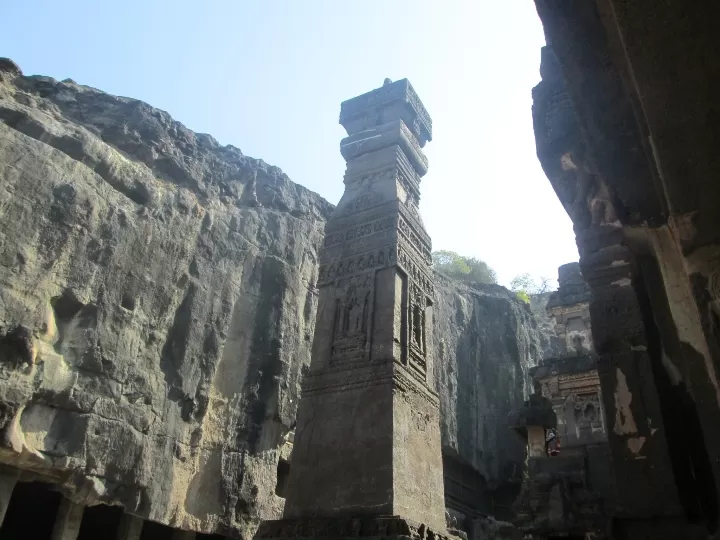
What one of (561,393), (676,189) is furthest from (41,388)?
(561,393)

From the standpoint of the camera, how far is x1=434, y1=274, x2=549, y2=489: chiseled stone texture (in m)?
22.1

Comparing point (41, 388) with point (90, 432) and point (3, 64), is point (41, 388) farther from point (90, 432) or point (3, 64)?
point (3, 64)

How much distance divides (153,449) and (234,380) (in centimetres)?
→ 274

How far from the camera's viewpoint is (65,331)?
1037 cm

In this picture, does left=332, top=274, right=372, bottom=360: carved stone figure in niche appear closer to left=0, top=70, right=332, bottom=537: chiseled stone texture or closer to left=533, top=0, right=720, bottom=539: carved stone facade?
left=533, top=0, right=720, bottom=539: carved stone facade

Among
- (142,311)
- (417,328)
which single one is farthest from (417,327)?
(142,311)

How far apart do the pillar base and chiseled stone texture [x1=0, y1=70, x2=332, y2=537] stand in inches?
253

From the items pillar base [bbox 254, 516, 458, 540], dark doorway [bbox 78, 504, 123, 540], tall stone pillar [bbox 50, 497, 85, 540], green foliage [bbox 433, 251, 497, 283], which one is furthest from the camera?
green foliage [bbox 433, 251, 497, 283]

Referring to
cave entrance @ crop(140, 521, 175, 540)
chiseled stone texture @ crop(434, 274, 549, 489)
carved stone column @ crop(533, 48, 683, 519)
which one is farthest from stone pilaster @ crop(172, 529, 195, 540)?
carved stone column @ crop(533, 48, 683, 519)

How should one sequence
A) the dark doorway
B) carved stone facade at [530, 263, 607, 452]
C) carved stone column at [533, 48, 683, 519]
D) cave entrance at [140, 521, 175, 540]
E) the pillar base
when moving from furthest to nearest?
carved stone facade at [530, 263, 607, 452] < cave entrance at [140, 521, 175, 540] < the dark doorway < the pillar base < carved stone column at [533, 48, 683, 519]

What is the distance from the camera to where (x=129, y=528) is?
1095 centimetres

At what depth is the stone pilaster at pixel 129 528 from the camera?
10.9 metres

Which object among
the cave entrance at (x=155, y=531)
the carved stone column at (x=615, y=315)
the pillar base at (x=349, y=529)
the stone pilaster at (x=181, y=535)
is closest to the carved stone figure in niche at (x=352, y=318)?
the pillar base at (x=349, y=529)

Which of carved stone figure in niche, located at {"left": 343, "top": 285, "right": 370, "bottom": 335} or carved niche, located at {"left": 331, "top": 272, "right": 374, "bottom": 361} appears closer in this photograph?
carved niche, located at {"left": 331, "top": 272, "right": 374, "bottom": 361}
